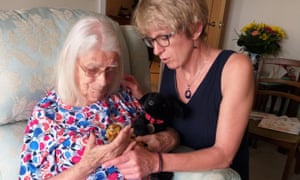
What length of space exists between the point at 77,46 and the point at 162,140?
494 millimetres

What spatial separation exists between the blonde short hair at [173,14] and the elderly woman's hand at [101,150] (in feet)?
1.31

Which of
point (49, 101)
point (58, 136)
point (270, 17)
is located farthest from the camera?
point (270, 17)

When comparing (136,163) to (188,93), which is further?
(188,93)

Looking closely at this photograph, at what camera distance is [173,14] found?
1072 mm

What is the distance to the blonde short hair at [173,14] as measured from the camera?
1.07 m

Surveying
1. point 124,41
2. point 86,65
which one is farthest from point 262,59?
point 86,65

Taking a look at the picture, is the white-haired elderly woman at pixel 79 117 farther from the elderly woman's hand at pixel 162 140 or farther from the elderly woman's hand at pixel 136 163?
the elderly woman's hand at pixel 162 140

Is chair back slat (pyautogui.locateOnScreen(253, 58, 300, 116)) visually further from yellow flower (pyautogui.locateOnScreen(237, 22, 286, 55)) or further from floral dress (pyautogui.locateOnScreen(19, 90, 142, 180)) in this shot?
floral dress (pyautogui.locateOnScreen(19, 90, 142, 180))

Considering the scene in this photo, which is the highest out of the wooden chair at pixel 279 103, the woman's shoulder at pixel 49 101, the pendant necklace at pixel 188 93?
the pendant necklace at pixel 188 93

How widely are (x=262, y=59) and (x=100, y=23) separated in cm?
179

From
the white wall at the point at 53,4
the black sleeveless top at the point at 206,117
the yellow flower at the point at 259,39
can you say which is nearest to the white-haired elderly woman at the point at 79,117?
the black sleeveless top at the point at 206,117

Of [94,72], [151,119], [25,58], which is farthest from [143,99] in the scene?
[25,58]

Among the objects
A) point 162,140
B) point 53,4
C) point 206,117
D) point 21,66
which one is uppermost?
point 53,4

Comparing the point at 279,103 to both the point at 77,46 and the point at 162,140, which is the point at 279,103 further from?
the point at 77,46
